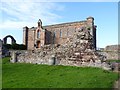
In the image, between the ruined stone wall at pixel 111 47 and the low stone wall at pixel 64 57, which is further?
the ruined stone wall at pixel 111 47

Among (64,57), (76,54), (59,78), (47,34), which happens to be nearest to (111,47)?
(47,34)

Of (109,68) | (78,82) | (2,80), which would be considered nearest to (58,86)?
(78,82)

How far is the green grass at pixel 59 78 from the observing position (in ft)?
47.1

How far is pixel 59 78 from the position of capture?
16.0 meters

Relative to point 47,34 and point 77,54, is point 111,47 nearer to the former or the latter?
point 47,34

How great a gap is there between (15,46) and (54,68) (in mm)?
39267

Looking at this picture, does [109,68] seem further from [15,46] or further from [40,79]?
[15,46]

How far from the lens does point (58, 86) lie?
14078 mm

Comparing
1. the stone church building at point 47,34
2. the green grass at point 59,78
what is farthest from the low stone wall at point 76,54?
the stone church building at point 47,34

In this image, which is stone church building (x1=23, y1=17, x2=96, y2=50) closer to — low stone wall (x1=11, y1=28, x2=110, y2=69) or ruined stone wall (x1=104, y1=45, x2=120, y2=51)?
→ ruined stone wall (x1=104, y1=45, x2=120, y2=51)

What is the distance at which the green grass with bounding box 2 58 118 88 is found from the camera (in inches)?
565

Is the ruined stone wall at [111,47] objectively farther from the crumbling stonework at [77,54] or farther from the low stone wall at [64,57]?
the crumbling stonework at [77,54]

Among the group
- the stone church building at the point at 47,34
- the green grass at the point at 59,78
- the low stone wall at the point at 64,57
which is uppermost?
the stone church building at the point at 47,34

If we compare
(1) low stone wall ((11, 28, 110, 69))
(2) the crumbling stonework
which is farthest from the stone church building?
(2) the crumbling stonework
